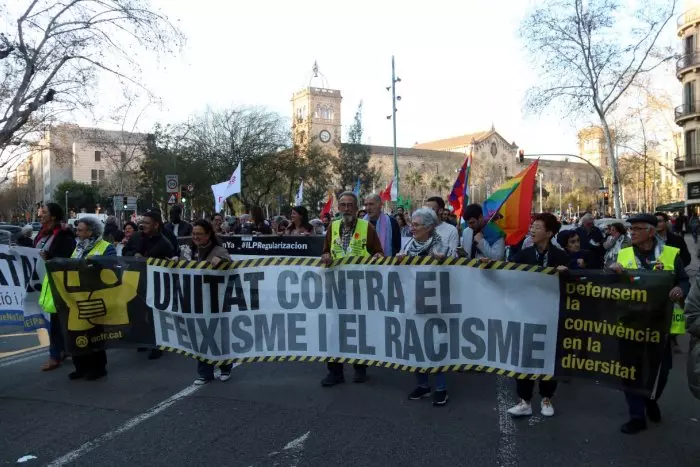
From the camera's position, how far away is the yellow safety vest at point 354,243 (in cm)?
626

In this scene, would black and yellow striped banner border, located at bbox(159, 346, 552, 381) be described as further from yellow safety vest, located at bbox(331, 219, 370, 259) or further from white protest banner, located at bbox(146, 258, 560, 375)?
yellow safety vest, located at bbox(331, 219, 370, 259)

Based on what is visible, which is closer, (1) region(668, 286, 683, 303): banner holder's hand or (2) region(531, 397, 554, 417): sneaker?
(1) region(668, 286, 683, 303): banner holder's hand

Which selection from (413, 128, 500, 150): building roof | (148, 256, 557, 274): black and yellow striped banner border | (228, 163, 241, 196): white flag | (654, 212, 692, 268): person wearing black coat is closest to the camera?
(148, 256, 557, 274): black and yellow striped banner border

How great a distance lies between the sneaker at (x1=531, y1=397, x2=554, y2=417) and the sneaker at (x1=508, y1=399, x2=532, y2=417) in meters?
0.12

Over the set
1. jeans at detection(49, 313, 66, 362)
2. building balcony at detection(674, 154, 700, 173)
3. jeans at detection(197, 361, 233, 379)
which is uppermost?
building balcony at detection(674, 154, 700, 173)

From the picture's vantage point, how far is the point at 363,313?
Result: 576cm

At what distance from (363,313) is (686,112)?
155 ft

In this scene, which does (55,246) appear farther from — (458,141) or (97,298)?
(458,141)

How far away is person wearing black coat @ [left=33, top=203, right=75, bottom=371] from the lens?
699 centimetres

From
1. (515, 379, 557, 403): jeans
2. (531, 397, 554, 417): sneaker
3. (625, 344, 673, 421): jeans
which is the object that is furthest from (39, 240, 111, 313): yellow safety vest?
(625, 344, 673, 421): jeans

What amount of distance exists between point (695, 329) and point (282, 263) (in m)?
3.54

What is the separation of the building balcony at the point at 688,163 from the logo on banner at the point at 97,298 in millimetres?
46919

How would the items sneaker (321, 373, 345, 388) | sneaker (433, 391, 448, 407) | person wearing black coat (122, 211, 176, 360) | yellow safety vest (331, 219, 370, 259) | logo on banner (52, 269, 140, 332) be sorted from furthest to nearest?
1. person wearing black coat (122, 211, 176, 360)
2. logo on banner (52, 269, 140, 332)
3. yellow safety vest (331, 219, 370, 259)
4. sneaker (321, 373, 345, 388)
5. sneaker (433, 391, 448, 407)

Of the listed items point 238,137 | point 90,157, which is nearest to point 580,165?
point 90,157
